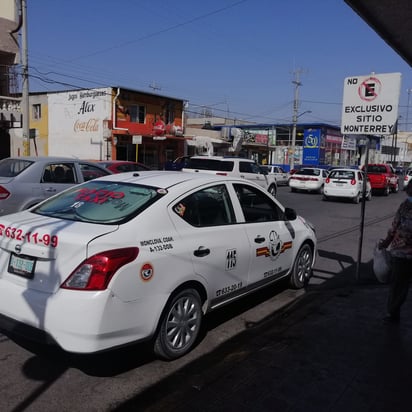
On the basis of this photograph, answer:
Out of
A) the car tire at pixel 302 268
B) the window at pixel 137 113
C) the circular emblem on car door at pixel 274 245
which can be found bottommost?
the car tire at pixel 302 268

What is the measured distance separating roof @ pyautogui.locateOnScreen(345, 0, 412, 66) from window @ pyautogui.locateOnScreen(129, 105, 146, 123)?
1105 inches

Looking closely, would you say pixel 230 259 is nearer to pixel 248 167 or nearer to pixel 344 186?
pixel 248 167

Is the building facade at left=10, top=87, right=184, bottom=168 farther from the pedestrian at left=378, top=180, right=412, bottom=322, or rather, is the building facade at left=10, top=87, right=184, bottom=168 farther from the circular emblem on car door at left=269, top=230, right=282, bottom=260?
the pedestrian at left=378, top=180, right=412, bottom=322

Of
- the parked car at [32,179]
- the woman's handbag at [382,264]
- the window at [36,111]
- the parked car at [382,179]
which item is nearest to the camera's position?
the woman's handbag at [382,264]

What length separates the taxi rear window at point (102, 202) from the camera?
3.79 metres

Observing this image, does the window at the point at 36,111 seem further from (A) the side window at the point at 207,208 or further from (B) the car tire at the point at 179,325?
(B) the car tire at the point at 179,325

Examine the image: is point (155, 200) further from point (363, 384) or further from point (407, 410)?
point (407, 410)

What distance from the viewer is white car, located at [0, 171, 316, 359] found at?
3.23 meters

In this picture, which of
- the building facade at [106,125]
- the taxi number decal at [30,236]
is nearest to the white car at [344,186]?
the building facade at [106,125]

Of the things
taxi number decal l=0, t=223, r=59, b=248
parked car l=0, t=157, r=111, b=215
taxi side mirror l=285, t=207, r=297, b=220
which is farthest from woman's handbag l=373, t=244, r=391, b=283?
parked car l=0, t=157, r=111, b=215

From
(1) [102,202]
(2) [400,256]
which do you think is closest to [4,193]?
(1) [102,202]

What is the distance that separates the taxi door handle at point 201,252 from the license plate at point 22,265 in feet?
4.48

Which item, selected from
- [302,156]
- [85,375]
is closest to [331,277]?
[85,375]

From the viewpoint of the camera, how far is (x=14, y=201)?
8102 mm
